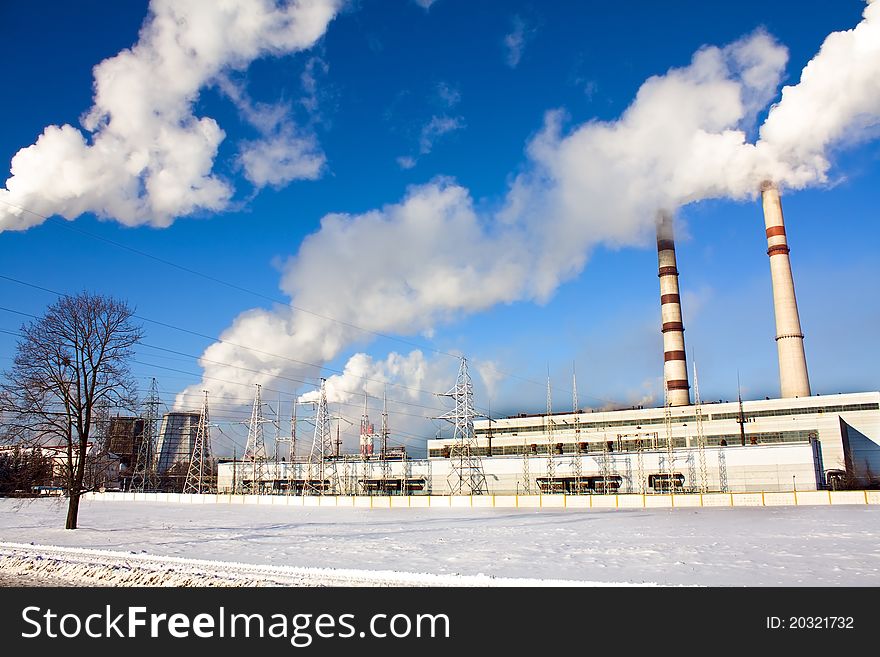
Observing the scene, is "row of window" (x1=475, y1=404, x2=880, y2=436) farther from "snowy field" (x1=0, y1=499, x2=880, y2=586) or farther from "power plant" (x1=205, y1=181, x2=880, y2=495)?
"snowy field" (x1=0, y1=499, x2=880, y2=586)

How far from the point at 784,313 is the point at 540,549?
269ft

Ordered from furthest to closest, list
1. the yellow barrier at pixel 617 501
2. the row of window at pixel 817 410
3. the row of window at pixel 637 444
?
the row of window at pixel 817 410, the row of window at pixel 637 444, the yellow barrier at pixel 617 501

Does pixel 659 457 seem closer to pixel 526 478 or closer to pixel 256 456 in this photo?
pixel 526 478

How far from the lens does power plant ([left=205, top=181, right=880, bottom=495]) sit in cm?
6662

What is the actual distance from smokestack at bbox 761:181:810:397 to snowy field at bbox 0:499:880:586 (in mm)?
61503

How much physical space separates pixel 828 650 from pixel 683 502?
4555cm

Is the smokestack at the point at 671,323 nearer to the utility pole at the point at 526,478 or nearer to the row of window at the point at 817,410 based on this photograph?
the row of window at the point at 817,410

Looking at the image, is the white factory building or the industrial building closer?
the white factory building

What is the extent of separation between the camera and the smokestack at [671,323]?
324 ft

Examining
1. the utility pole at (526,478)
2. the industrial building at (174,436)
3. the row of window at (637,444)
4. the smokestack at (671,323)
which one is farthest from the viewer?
the industrial building at (174,436)

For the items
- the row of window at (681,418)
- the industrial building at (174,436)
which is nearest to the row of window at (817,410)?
the row of window at (681,418)

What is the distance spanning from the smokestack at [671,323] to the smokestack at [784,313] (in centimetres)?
1422

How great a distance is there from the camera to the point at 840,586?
13.0 meters

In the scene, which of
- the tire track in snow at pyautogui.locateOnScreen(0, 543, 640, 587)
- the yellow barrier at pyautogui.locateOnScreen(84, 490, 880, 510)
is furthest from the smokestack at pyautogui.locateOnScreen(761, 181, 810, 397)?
the tire track in snow at pyautogui.locateOnScreen(0, 543, 640, 587)
